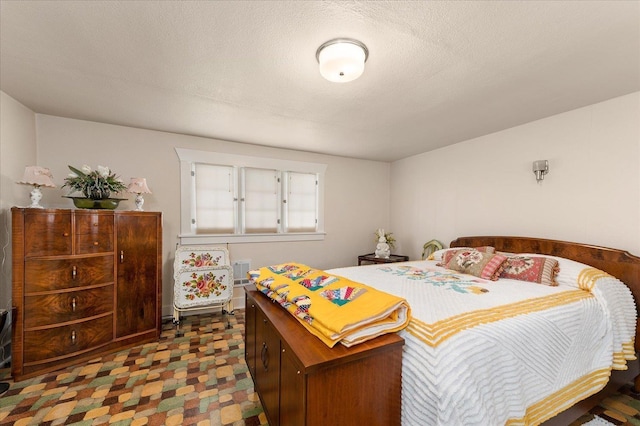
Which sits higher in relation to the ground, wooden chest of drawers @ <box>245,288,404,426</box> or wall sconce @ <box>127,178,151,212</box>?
wall sconce @ <box>127,178,151,212</box>

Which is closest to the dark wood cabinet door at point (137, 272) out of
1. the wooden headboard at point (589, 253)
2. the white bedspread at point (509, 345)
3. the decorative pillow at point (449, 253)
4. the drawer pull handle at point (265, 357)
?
the drawer pull handle at point (265, 357)

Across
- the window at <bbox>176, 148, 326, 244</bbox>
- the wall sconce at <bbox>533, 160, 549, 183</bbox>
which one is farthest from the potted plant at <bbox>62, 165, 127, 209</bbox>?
the wall sconce at <bbox>533, 160, 549, 183</bbox>

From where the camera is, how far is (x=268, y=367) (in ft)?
4.95

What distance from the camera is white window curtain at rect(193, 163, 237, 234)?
3.55 metres

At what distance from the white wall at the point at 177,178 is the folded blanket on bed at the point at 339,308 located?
227 cm

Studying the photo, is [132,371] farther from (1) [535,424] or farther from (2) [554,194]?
(2) [554,194]

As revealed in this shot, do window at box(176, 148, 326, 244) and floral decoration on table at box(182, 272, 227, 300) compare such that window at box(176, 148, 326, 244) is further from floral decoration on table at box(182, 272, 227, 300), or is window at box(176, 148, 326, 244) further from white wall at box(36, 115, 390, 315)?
floral decoration on table at box(182, 272, 227, 300)

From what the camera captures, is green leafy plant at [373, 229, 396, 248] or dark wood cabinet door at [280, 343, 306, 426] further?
green leafy plant at [373, 229, 396, 248]

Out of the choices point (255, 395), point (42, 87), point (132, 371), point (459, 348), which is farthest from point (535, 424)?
point (42, 87)

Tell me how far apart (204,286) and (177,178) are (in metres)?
1.47

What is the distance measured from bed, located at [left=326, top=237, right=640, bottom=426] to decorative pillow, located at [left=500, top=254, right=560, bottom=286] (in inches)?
3.1

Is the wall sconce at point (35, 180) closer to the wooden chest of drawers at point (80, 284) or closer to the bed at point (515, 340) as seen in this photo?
the wooden chest of drawers at point (80, 284)

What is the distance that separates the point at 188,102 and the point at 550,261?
11.9 ft

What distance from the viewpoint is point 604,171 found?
2.38 m
